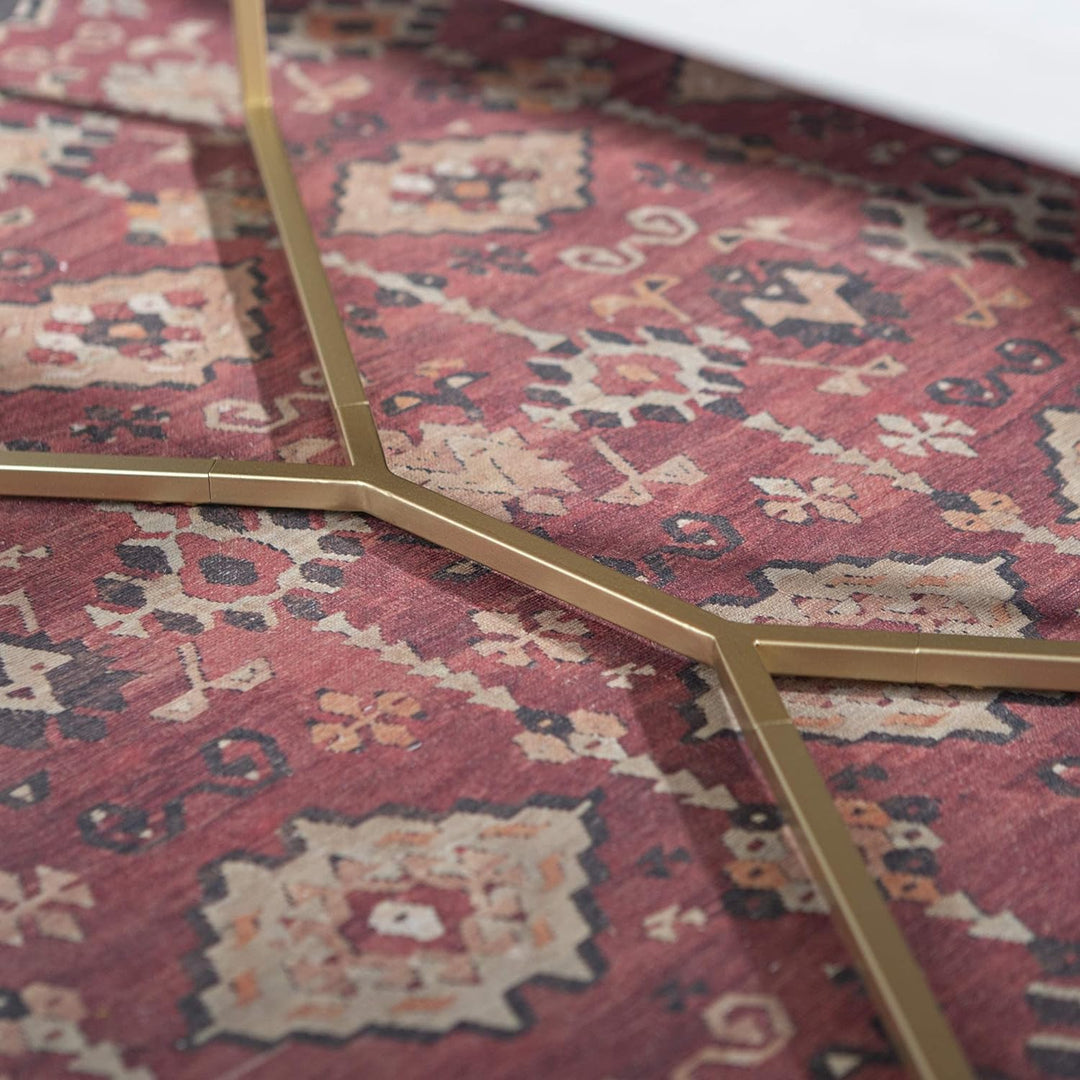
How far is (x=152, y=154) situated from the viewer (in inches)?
62.3

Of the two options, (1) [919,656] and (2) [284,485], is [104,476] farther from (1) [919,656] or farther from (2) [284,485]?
(1) [919,656]

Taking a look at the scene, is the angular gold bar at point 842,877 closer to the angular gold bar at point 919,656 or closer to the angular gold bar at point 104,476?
the angular gold bar at point 919,656

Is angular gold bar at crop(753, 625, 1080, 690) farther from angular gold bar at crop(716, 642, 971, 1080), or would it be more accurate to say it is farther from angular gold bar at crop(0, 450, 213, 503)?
angular gold bar at crop(0, 450, 213, 503)

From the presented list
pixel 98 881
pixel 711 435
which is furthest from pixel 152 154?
pixel 98 881

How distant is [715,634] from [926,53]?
453mm

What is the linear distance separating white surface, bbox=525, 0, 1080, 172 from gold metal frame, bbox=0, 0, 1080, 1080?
0.36 metres

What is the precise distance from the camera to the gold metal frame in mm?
793

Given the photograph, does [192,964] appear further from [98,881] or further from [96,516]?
[96,516]

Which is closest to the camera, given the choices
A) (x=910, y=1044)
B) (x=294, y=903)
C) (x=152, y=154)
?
(x=910, y=1044)

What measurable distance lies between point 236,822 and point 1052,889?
0.48 metres

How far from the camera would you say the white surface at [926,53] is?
102cm

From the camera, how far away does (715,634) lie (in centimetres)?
97

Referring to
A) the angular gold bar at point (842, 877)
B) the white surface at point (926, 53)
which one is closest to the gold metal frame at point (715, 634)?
the angular gold bar at point (842, 877)

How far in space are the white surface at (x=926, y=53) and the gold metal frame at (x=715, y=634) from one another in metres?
0.36
